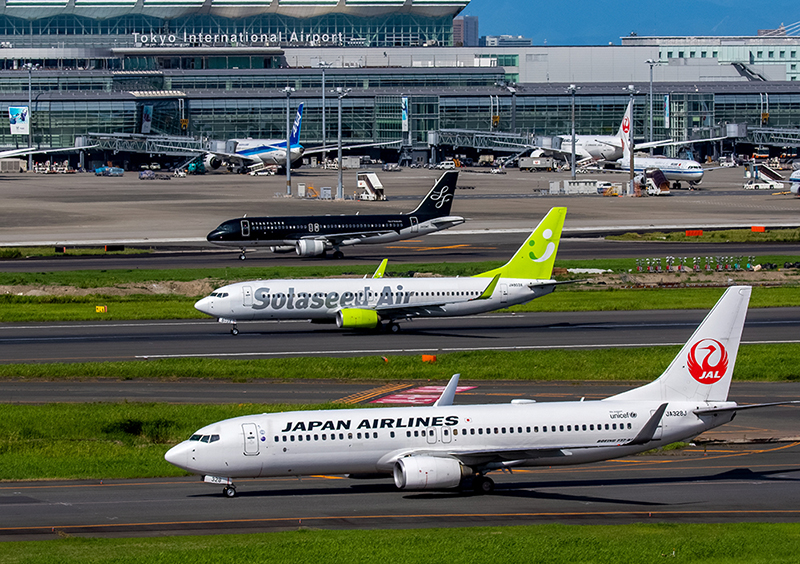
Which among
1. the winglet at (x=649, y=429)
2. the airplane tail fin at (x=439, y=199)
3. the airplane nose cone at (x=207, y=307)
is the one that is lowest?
the winglet at (x=649, y=429)

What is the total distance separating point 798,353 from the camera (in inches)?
2537

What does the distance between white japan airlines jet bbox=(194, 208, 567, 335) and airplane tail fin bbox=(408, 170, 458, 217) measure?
120 feet

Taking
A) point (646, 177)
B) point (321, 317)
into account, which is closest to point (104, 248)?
point (321, 317)

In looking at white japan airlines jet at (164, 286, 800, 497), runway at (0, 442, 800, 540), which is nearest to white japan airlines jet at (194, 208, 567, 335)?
runway at (0, 442, 800, 540)

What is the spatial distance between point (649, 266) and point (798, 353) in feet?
115

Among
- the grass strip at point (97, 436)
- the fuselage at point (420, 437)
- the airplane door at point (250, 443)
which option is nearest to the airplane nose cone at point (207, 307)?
the grass strip at point (97, 436)

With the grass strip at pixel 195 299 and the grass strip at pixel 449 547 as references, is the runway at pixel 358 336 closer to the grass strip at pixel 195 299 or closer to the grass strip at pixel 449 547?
the grass strip at pixel 195 299

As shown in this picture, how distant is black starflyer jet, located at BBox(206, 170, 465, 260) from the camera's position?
108 m

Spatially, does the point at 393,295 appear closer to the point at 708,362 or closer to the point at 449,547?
the point at 708,362

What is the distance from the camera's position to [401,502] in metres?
38.5

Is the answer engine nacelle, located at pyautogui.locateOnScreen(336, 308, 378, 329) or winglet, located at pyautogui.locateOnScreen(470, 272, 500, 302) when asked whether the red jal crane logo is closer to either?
winglet, located at pyautogui.locateOnScreen(470, 272, 500, 302)

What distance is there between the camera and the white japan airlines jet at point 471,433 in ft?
123

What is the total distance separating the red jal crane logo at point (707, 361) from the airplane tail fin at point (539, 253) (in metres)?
29.3

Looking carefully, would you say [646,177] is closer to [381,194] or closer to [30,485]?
[381,194]
